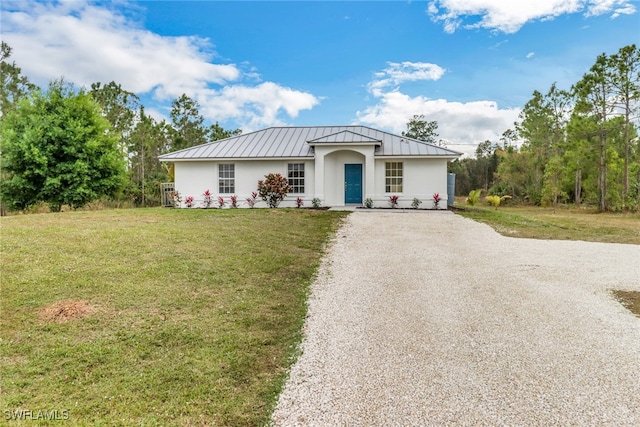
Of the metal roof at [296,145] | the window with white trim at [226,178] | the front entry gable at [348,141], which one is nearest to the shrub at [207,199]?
the window with white trim at [226,178]

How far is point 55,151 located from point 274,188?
9.47 metres

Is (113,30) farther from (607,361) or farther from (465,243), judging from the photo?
(607,361)

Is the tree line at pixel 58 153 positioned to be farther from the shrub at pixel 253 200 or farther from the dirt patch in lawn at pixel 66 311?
the dirt patch in lawn at pixel 66 311

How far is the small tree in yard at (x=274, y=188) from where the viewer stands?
1698 cm

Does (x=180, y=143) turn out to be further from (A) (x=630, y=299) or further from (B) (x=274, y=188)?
(A) (x=630, y=299)

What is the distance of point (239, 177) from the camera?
1809 centimetres

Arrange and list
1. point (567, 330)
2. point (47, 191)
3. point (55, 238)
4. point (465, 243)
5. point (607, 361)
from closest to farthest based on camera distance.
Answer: point (607, 361)
point (567, 330)
point (55, 238)
point (465, 243)
point (47, 191)

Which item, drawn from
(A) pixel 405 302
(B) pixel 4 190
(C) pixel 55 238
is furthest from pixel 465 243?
(B) pixel 4 190

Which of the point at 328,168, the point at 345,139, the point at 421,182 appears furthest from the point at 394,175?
the point at 328,168

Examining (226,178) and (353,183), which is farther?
(226,178)

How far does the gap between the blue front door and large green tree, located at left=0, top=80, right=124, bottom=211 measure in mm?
11075

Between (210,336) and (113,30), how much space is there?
1053 centimetres

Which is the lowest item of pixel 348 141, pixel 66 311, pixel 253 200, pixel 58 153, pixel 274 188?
pixel 66 311

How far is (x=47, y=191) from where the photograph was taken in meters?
16.0
